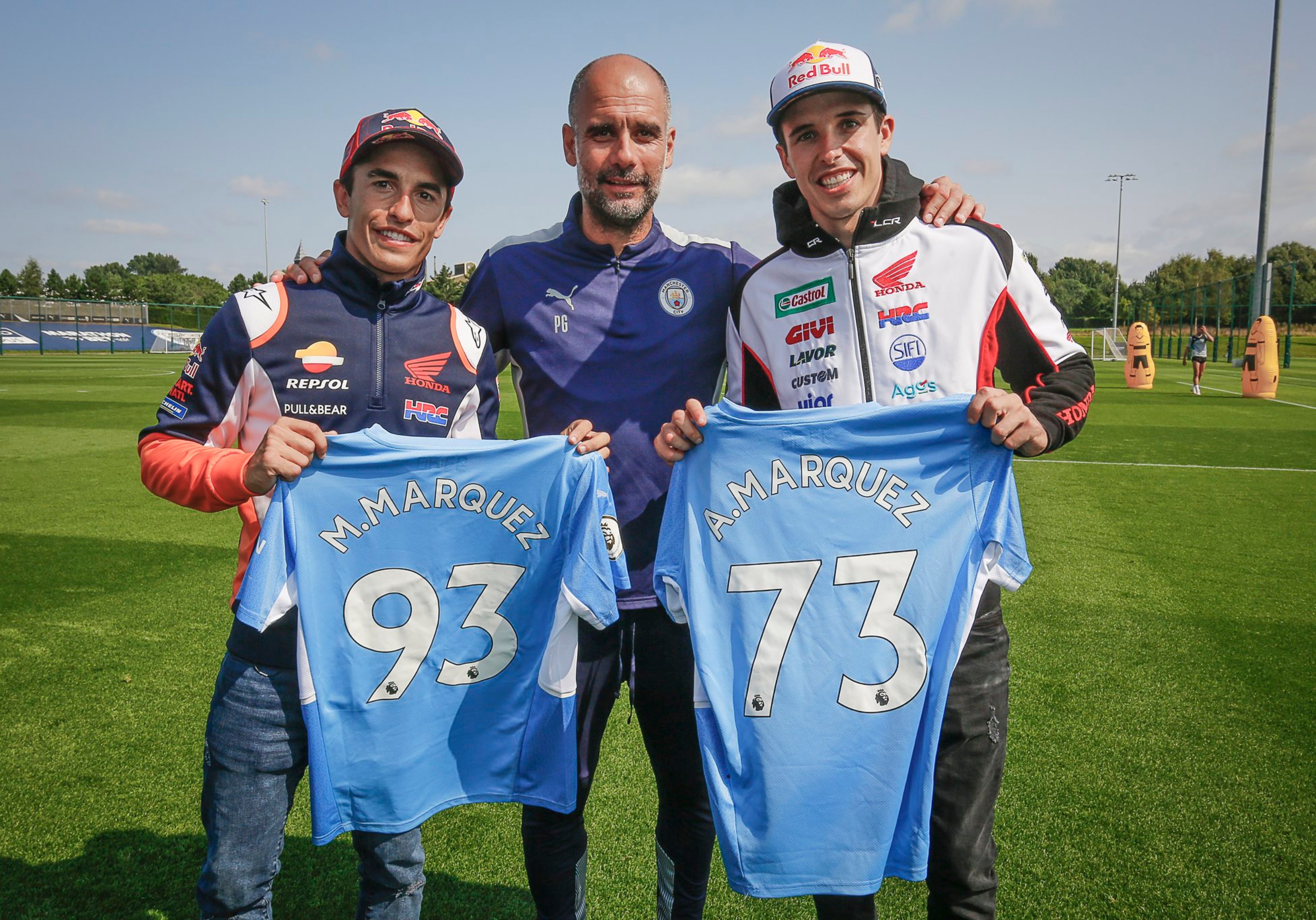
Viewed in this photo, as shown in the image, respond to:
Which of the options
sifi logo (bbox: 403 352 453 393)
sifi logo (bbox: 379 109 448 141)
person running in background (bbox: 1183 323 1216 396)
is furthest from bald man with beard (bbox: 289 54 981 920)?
person running in background (bbox: 1183 323 1216 396)

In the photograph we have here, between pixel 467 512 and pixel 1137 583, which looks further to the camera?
pixel 1137 583

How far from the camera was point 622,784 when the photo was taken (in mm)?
3674

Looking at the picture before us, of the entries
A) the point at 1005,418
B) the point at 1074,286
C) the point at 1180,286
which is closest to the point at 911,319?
the point at 1005,418

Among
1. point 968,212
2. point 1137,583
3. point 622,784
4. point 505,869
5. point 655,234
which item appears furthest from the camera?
point 1137,583

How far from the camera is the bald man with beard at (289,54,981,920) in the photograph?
8.27ft

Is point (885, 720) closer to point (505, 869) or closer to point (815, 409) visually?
point (815, 409)

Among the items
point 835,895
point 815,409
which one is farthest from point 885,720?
point 815,409

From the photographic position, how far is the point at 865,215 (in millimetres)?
2416

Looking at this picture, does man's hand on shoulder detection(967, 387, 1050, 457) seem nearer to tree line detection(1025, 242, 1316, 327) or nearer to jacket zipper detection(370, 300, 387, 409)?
jacket zipper detection(370, 300, 387, 409)

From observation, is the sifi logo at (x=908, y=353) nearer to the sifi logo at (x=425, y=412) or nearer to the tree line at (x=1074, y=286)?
the sifi logo at (x=425, y=412)

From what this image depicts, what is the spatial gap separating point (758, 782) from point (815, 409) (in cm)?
101

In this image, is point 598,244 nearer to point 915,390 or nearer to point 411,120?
point 411,120

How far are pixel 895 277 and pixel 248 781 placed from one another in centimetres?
224

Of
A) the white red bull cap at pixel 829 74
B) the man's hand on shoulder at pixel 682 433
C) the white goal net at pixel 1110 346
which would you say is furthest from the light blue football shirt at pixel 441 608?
the white goal net at pixel 1110 346
